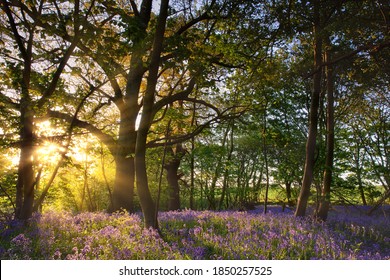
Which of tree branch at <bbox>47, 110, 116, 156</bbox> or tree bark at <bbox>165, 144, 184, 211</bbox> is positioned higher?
tree branch at <bbox>47, 110, 116, 156</bbox>

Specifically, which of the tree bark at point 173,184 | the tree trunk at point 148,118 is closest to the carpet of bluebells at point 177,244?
the tree trunk at point 148,118

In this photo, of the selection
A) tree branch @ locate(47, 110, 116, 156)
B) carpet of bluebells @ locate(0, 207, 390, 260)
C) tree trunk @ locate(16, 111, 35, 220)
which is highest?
tree branch @ locate(47, 110, 116, 156)

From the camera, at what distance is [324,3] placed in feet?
25.9

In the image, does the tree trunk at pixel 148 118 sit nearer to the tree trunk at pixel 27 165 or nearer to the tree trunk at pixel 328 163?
the tree trunk at pixel 27 165

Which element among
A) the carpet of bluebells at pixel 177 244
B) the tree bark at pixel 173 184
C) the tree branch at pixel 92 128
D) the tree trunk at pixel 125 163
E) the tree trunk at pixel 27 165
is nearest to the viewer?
the carpet of bluebells at pixel 177 244

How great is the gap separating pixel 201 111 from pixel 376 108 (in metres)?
12.8

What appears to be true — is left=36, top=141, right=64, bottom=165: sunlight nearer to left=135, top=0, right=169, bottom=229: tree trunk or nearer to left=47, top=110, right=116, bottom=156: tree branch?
left=135, top=0, right=169, bottom=229: tree trunk

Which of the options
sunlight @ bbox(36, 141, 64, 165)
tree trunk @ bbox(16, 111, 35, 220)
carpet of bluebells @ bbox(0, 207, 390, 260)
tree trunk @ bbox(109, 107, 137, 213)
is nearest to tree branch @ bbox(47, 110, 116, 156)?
tree trunk @ bbox(109, 107, 137, 213)

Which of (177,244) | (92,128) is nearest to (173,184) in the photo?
(92,128)

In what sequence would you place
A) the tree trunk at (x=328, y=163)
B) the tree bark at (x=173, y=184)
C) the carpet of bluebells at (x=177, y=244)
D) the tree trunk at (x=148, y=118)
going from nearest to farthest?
1. the carpet of bluebells at (x=177, y=244)
2. the tree trunk at (x=148, y=118)
3. the tree trunk at (x=328, y=163)
4. the tree bark at (x=173, y=184)

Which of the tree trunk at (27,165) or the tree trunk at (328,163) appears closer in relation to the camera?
the tree trunk at (27,165)

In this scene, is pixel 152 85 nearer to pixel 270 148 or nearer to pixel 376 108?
pixel 270 148

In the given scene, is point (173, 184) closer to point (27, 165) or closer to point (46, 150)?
point (46, 150)

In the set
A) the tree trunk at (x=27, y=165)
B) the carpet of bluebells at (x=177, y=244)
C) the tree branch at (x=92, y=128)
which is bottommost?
the carpet of bluebells at (x=177, y=244)
